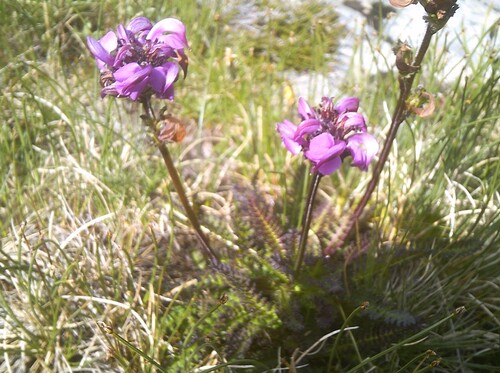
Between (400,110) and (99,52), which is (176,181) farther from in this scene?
(400,110)

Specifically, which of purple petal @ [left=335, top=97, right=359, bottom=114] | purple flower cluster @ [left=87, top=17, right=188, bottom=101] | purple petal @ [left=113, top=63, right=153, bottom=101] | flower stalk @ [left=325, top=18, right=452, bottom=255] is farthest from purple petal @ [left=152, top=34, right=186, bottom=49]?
flower stalk @ [left=325, top=18, right=452, bottom=255]

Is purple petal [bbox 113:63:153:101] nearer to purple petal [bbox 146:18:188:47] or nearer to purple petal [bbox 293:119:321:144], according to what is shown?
purple petal [bbox 146:18:188:47]

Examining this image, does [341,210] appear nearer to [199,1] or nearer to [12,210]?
[12,210]

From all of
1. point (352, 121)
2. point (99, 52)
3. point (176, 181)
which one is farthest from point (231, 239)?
point (99, 52)

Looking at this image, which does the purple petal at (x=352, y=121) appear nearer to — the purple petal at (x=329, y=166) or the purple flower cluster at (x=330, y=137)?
the purple flower cluster at (x=330, y=137)

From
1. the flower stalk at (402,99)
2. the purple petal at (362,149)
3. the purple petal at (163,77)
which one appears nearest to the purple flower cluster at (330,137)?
the purple petal at (362,149)

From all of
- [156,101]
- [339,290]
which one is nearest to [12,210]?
[156,101]
